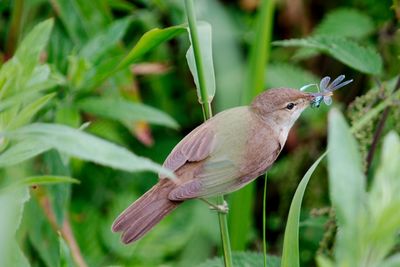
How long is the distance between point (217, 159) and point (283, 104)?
35cm

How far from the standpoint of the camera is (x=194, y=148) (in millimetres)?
1732

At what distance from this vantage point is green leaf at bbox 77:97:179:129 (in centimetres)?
278

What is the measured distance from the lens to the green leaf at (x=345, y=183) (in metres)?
1.11

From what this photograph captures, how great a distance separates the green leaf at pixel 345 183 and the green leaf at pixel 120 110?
1.65 meters

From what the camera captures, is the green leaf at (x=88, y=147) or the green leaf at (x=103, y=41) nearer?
the green leaf at (x=88, y=147)

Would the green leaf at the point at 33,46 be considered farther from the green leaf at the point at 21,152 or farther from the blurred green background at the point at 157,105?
the green leaf at the point at 21,152

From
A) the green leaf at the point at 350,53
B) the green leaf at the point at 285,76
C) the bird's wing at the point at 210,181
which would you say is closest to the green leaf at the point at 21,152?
the bird's wing at the point at 210,181

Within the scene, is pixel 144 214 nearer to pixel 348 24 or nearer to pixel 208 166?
pixel 208 166

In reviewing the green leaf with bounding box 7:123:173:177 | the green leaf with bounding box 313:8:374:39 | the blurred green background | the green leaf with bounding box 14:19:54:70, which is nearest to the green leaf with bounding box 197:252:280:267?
the blurred green background

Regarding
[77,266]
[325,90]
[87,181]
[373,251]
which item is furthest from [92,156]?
[87,181]

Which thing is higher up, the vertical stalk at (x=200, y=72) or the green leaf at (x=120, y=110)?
the green leaf at (x=120, y=110)

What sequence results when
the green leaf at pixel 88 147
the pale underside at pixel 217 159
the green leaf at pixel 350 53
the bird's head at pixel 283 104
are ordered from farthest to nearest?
the green leaf at pixel 350 53 < the bird's head at pixel 283 104 < the pale underside at pixel 217 159 < the green leaf at pixel 88 147

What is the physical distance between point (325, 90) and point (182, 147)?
1.22ft

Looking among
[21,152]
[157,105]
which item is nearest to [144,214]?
[21,152]
